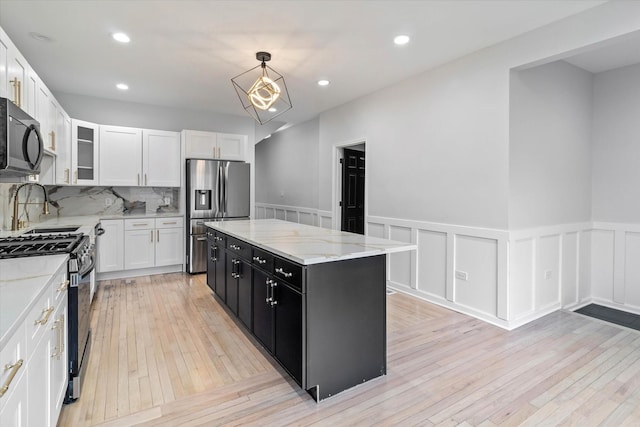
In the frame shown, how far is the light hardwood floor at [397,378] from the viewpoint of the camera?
1913mm

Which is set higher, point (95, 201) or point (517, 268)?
point (95, 201)

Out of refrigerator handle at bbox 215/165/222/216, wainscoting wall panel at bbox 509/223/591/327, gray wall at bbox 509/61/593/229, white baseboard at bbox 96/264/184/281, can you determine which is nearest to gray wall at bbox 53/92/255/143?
refrigerator handle at bbox 215/165/222/216

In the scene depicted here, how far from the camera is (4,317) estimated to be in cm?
103

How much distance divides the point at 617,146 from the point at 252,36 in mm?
4080

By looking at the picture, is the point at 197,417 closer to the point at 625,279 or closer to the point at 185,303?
the point at 185,303

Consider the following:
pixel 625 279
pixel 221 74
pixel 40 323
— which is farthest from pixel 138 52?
pixel 625 279

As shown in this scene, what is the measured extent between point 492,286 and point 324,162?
3.34 metres

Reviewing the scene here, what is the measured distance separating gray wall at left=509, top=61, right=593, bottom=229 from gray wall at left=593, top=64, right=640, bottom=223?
0.10m

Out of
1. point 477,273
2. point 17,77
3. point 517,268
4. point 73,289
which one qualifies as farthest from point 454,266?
point 17,77

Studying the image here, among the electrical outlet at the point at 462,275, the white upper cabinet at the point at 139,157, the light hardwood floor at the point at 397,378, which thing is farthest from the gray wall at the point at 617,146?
the white upper cabinet at the point at 139,157

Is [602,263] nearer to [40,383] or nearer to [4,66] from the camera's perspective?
[40,383]

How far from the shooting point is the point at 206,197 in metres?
5.09

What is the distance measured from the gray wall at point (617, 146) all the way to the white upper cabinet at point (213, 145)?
4.79 meters

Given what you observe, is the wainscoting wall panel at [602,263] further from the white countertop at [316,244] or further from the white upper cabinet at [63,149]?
the white upper cabinet at [63,149]
